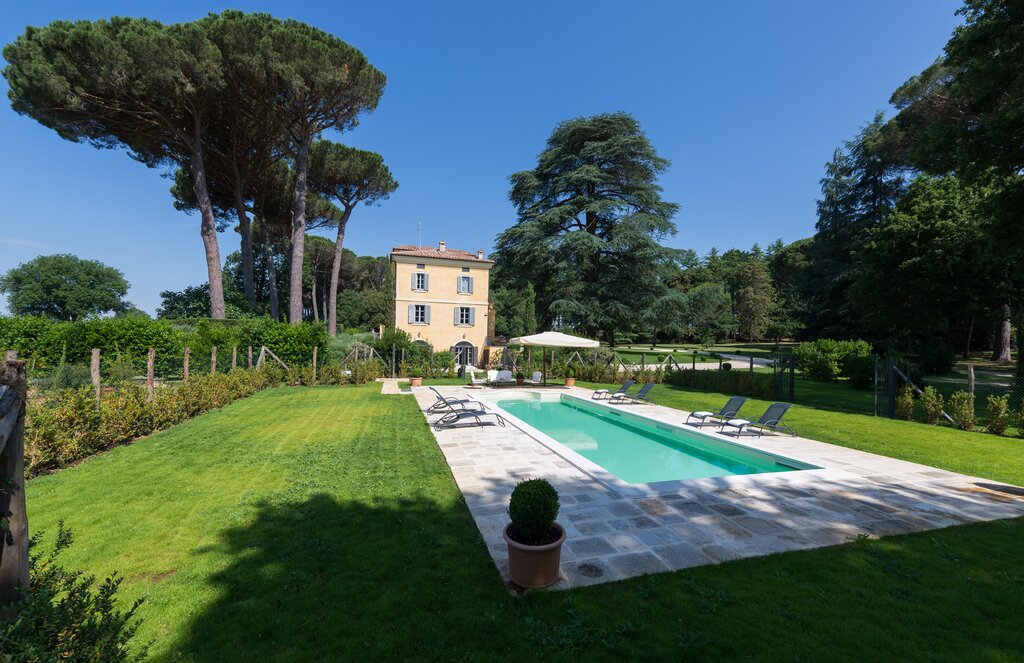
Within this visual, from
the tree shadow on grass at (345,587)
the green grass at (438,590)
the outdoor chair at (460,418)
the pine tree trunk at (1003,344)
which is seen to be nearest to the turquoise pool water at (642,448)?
the outdoor chair at (460,418)

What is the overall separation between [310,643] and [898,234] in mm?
27280

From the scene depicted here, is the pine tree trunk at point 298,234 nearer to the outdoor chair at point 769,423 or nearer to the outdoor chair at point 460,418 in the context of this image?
the outdoor chair at point 460,418

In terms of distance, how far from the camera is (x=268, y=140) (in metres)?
26.1

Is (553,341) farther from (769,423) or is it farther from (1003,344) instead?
(1003,344)

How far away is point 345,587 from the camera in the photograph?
3178mm

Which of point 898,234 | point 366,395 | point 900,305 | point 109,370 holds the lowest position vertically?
point 366,395

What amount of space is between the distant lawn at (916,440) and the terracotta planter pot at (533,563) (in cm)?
735

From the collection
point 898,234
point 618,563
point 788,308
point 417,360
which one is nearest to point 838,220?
point 898,234

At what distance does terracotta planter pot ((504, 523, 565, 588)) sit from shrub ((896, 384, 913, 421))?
475 inches

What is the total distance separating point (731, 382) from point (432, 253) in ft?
68.1

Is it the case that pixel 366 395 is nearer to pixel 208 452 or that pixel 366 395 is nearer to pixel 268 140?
pixel 208 452

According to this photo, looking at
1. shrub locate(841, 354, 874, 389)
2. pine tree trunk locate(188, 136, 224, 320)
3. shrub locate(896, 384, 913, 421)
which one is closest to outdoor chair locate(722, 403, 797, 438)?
shrub locate(896, 384, 913, 421)

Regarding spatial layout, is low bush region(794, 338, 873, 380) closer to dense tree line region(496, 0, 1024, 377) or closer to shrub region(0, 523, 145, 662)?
dense tree line region(496, 0, 1024, 377)

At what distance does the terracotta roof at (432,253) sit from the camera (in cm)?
2838
